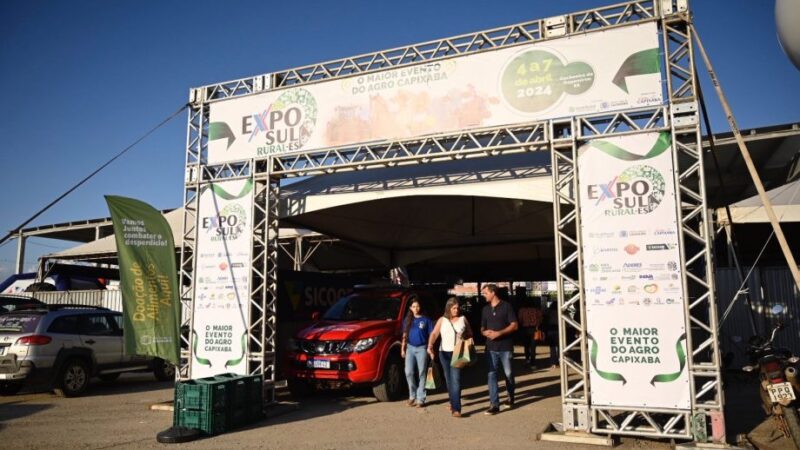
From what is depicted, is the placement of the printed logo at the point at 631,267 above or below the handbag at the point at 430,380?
above

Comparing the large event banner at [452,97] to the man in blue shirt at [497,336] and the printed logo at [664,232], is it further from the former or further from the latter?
the man in blue shirt at [497,336]

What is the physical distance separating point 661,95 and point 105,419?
886 cm

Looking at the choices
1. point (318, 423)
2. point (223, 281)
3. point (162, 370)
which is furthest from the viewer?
point (162, 370)

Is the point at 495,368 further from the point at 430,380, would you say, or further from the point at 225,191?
the point at 225,191

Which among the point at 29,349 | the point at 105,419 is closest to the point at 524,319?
the point at 105,419

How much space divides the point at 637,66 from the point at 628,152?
1275 mm

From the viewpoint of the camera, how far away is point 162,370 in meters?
12.5

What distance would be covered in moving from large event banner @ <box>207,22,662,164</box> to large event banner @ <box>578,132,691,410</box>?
932 mm

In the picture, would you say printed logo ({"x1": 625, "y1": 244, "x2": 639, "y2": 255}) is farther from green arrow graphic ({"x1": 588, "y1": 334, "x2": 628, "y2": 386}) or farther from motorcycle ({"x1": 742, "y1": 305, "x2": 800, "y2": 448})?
motorcycle ({"x1": 742, "y1": 305, "x2": 800, "y2": 448})

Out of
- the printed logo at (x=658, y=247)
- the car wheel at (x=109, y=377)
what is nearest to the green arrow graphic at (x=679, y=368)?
the printed logo at (x=658, y=247)

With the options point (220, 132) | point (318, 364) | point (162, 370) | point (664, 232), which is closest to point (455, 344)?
point (318, 364)

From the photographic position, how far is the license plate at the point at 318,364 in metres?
8.89

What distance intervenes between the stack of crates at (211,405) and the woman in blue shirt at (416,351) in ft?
8.08

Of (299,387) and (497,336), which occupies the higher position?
(497,336)
